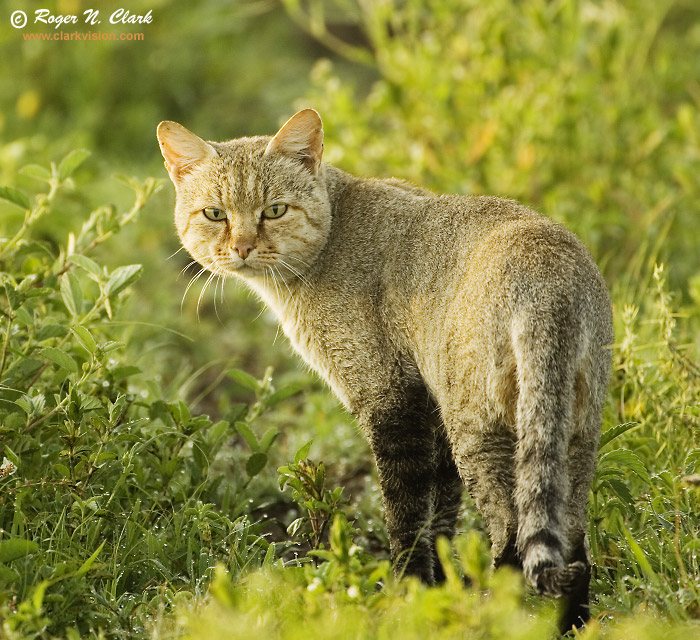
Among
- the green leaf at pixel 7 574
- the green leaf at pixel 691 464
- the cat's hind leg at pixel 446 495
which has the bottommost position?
the cat's hind leg at pixel 446 495

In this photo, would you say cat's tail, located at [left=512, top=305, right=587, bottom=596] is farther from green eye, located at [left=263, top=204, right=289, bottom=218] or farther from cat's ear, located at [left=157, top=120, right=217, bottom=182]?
cat's ear, located at [left=157, top=120, right=217, bottom=182]

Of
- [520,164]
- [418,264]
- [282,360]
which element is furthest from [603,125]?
[418,264]

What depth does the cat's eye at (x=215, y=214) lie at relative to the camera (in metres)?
3.63

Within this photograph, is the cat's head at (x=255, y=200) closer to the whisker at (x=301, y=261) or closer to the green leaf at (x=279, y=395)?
the whisker at (x=301, y=261)

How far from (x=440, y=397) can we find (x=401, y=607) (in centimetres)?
82

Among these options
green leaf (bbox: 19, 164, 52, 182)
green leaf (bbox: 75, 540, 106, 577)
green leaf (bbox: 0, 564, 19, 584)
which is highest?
green leaf (bbox: 19, 164, 52, 182)

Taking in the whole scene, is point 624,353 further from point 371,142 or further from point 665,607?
point 371,142

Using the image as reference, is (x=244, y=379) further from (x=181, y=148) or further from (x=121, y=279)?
(x=181, y=148)

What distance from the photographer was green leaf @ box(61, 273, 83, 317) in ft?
11.1

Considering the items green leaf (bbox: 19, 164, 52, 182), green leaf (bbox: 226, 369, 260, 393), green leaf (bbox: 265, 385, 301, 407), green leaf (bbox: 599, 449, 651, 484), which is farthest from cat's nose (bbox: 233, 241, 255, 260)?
green leaf (bbox: 599, 449, 651, 484)

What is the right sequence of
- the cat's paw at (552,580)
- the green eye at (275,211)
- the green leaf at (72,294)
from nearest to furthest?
the cat's paw at (552,580)
the green leaf at (72,294)
the green eye at (275,211)

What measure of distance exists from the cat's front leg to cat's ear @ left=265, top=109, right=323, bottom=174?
1056 mm

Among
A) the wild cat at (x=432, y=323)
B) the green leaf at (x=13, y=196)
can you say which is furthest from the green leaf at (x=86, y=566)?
the green leaf at (x=13, y=196)

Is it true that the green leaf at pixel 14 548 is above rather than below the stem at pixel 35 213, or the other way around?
below
